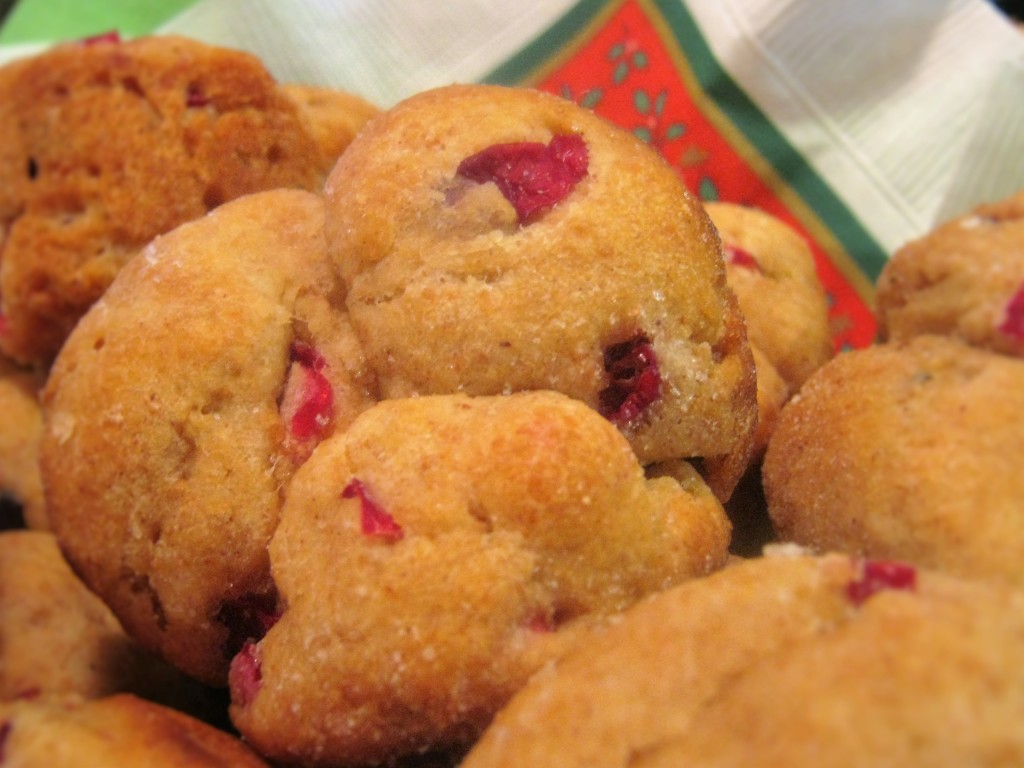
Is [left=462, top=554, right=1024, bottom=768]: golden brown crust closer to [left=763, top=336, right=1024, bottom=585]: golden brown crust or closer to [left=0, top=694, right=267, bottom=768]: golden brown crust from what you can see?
[left=763, top=336, right=1024, bottom=585]: golden brown crust

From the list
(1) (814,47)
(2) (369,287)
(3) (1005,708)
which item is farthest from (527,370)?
(1) (814,47)

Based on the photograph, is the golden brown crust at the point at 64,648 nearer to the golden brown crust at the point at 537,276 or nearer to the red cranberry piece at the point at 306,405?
the red cranberry piece at the point at 306,405

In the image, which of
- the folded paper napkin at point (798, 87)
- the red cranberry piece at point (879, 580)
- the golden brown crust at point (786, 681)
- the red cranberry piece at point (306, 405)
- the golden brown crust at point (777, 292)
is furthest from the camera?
the folded paper napkin at point (798, 87)

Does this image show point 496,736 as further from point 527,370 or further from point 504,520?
point 527,370

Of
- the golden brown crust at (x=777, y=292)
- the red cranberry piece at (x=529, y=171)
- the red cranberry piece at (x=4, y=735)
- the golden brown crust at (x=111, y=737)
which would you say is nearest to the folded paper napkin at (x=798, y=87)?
the golden brown crust at (x=777, y=292)

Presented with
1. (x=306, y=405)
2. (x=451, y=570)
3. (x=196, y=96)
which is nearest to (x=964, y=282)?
(x=451, y=570)

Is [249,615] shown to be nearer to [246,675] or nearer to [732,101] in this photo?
[246,675]
